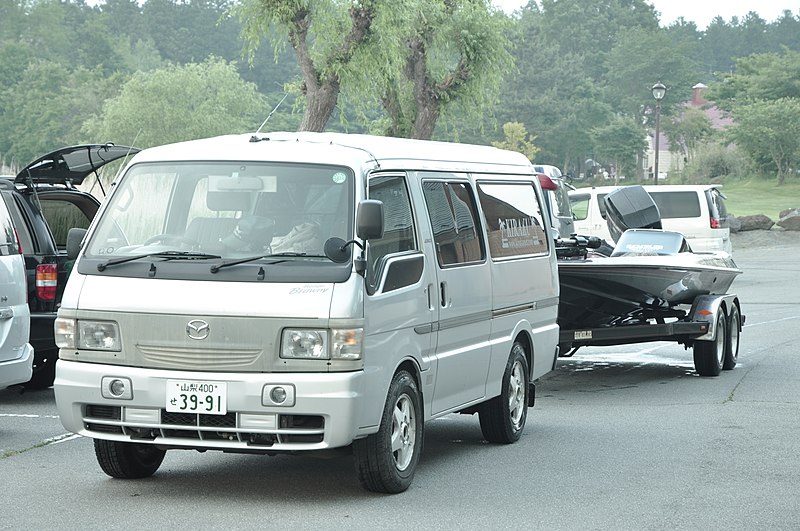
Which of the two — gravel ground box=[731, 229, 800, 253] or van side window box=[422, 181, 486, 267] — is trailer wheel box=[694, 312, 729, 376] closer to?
van side window box=[422, 181, 486, 267]

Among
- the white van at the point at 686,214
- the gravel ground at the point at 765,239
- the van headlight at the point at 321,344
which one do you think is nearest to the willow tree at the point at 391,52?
the white van at the point at 686,214

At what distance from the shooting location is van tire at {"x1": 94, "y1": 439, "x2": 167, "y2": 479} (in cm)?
812

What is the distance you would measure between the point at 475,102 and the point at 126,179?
3224cm

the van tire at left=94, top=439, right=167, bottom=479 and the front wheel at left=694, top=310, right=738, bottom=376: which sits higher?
the van tire at left=94, top=439, right=167, bottom=479

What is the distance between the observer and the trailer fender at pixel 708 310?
14.4 metres

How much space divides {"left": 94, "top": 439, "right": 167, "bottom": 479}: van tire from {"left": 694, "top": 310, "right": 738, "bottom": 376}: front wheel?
7670 millimetres

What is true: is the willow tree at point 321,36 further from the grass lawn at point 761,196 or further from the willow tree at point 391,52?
the grass lawn at point 761,196

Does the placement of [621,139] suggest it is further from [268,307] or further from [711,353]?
[268,307]

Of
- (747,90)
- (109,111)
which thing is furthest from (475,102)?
(747,90)

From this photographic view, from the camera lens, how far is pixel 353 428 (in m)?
7.29

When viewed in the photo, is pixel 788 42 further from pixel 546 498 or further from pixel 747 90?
pixel 546 498

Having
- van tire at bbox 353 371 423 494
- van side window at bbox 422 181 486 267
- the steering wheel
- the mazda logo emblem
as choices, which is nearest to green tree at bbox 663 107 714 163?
van side window at bbox 422 181 486 267

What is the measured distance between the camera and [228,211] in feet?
25.7

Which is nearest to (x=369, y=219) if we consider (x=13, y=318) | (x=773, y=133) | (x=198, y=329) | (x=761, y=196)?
(x=198, y=329)
